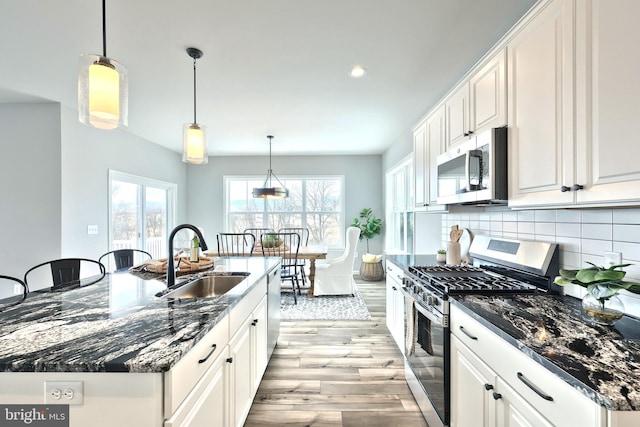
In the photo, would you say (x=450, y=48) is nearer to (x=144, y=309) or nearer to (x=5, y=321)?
(x=144, y=309)

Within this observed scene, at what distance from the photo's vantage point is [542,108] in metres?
1.30

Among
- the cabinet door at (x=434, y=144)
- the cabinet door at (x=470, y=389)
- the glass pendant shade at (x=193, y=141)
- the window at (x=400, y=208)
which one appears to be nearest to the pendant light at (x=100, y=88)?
the glass pendant shade at (x=193, y=141)

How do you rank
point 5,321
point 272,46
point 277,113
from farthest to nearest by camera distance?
point 277,113 → point 272,46 → point 5,321

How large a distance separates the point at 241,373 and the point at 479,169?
1.78 meters

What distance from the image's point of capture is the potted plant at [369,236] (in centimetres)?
554

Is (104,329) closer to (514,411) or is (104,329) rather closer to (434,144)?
(514,411)

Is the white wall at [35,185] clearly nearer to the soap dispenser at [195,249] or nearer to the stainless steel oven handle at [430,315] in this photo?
the soap dispenser at [195,249]

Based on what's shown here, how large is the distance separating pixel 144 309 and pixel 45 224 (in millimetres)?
3129

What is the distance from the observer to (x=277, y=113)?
3695 mm

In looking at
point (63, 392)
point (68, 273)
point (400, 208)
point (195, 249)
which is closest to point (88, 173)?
point (68, 273)

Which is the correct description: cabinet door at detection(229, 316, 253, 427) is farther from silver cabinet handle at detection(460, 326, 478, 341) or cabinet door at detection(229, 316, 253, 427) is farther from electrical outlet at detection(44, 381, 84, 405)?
silver cabinet handle at detection(460, 326, 478, 341)

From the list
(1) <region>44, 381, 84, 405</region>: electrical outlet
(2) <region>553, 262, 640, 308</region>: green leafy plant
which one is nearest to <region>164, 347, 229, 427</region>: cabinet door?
(1) <region>44, 381, 84, 405</region>: electrical outlet

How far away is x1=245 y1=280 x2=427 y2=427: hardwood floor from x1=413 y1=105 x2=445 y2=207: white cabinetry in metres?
1.47

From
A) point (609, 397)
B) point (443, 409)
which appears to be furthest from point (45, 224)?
point (609, 397)
